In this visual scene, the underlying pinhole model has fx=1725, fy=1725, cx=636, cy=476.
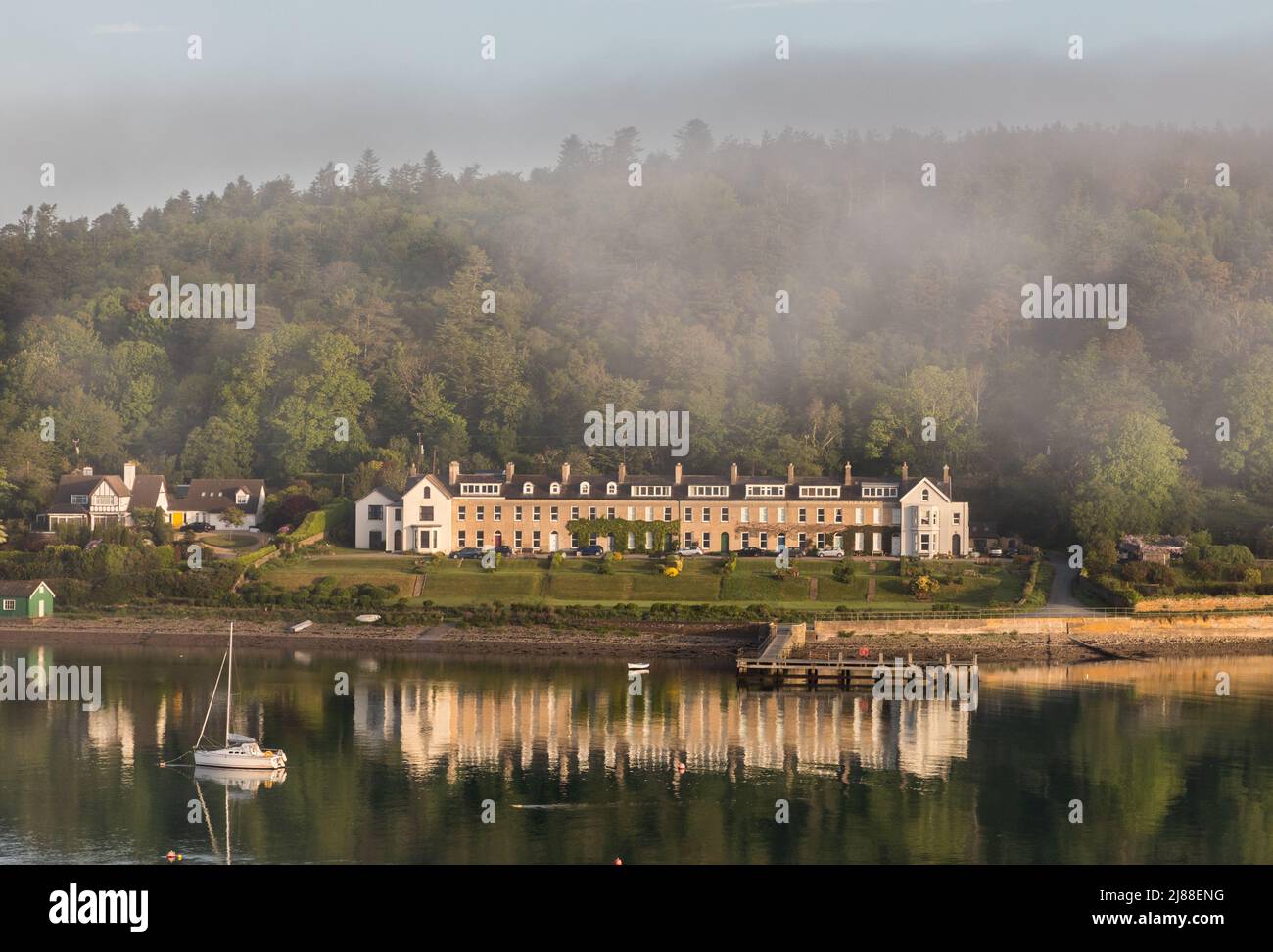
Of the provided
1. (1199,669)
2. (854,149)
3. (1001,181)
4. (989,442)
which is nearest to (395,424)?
(989,442)

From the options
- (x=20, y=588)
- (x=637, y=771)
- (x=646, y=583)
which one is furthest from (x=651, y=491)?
(x=637, y=771)

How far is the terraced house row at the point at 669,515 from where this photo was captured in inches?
3103

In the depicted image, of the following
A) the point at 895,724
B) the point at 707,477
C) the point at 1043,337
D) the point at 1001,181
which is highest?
the point at 1001,181

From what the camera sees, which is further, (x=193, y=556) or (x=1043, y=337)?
(x=1043, y=337)

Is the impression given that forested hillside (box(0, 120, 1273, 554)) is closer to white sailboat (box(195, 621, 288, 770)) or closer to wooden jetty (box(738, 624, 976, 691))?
wooden jetty (box(738, 624, 976, 691))

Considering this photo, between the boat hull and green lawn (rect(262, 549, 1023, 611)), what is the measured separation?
80.0 ft

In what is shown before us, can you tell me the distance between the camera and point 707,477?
83062mm

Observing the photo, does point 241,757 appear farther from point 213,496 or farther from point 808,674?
point 213,496

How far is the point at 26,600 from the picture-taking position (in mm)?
71125

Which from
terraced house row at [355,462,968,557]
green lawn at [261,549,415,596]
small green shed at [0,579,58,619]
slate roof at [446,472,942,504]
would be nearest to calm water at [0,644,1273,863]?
green lawn at [261,549,415,596]

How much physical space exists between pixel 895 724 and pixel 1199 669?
16338mm

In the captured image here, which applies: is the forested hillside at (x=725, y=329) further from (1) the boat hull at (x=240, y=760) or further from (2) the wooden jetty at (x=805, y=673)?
(1) the boat hull at (x=240, y=760)

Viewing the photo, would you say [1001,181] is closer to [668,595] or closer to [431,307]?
[431,307]

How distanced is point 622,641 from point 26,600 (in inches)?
996
